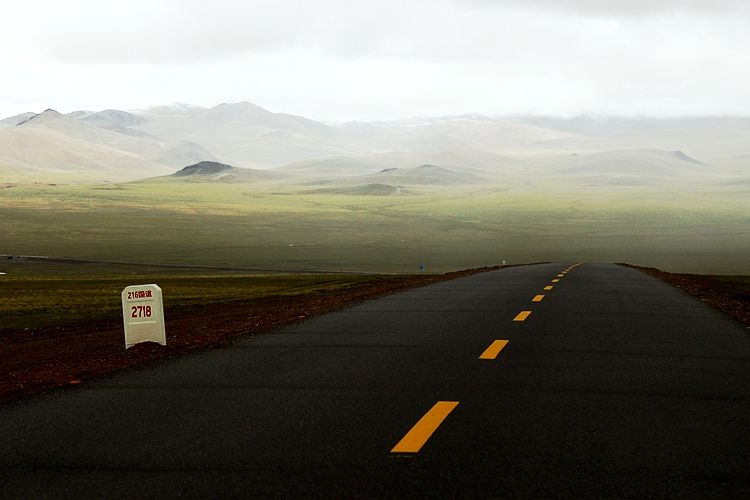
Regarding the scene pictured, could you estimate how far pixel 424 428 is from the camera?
7359 mm

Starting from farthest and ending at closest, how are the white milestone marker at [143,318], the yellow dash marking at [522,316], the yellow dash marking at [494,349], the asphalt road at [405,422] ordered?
the yellow dash marking at [522,316], the white milestone marker at [143,318], the yellow dash marking at [494,349], the asphalt road at [405,422]

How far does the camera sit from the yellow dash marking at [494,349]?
37.0ft

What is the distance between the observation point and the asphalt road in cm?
599

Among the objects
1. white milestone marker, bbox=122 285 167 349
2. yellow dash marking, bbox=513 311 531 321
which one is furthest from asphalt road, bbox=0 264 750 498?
yellow dash marking, bbox=513 311 531 321

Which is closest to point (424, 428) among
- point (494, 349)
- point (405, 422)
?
point (405, 422)

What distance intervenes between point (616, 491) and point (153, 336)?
906 cm

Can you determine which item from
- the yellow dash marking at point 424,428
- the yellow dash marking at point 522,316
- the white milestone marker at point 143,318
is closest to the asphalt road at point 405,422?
the yellow dash marking at point 424,428

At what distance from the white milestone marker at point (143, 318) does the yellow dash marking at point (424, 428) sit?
626cm

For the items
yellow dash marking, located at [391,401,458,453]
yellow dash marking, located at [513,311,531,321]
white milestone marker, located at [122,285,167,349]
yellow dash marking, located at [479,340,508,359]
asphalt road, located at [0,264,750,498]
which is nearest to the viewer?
asphalt road, located at [0,264,750,498]

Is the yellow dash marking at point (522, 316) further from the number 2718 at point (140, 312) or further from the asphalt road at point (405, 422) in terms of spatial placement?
the number 2718 at point (140, 312)

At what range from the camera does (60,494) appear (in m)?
5.79

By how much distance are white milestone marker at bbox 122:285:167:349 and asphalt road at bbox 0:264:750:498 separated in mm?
1433

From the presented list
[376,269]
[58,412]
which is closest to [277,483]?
[58,412]

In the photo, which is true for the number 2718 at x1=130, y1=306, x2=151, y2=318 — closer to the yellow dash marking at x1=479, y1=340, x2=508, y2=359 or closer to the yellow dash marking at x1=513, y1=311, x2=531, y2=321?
the yellow dash marking at x1=479, y1=340, x2=508, y2=359
